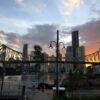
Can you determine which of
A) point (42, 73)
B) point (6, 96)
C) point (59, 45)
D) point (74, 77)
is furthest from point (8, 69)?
point (59, 45)

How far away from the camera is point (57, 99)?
1018 inches

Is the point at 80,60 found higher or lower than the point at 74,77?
higher

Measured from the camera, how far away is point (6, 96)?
3528cm

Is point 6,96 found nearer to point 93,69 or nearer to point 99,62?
point 99,62

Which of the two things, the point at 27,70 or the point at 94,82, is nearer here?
the point at 94,82

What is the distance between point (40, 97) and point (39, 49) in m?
76.0

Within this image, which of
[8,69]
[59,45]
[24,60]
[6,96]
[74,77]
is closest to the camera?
[59,45]

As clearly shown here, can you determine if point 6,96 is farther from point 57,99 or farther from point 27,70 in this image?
point 27,70

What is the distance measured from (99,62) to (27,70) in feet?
161

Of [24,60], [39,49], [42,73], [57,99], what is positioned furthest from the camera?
[39,49]

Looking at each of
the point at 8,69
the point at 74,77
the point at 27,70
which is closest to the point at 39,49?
the point at 27,70

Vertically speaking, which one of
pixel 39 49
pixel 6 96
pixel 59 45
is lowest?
pixel 6 96

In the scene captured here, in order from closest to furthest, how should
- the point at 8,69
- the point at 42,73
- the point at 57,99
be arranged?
the point at 57,99
the point at 8,69
the point at 42,73

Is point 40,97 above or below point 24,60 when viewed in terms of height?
below
